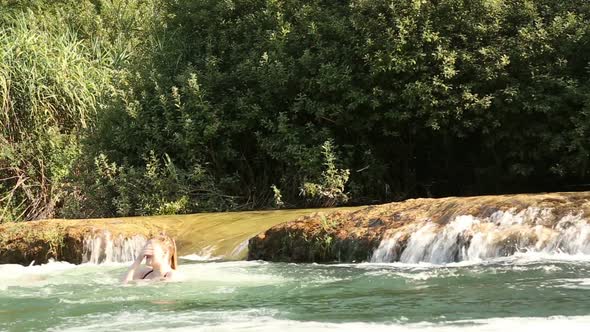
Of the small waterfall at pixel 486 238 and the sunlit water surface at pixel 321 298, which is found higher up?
the small waterfall at pixel 486 238

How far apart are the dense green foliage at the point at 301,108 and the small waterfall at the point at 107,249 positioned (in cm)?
421

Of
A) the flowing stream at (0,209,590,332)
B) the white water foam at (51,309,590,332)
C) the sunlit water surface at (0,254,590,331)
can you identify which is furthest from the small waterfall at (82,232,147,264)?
the white water foam at (51,309,590,332)

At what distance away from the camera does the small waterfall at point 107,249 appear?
11.1m

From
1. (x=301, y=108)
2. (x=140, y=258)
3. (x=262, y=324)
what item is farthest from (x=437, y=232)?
(x=301, y=108)

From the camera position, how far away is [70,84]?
59.8 ft

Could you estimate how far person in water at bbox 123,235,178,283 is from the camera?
8.48 m

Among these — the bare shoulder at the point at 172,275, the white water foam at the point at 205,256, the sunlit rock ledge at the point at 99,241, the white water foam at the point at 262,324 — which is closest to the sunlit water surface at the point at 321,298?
the white water foam at the point at 262,324

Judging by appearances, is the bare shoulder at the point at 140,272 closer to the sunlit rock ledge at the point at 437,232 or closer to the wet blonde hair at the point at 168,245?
the wet blonde hair at the point at 168,245

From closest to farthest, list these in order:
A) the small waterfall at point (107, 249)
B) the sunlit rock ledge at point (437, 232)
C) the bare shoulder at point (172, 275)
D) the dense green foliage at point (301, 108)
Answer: the bare shoulder at point (172, 275) < the sunlit rock ledge at point (437, 232) < the small waterfall at point (107, 249) < the dense green foliage at point (301, 108)

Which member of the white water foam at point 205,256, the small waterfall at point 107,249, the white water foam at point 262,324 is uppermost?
the small waterfall at point 107,249

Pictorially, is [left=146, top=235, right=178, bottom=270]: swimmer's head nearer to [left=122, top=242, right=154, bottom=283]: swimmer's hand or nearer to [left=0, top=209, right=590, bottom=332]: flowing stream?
[left=122, top=242, right=154, bottom=283]: swimmer's hand

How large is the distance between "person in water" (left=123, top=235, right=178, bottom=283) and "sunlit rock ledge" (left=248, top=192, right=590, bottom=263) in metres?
1.88

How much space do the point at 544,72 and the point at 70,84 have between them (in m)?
10.5

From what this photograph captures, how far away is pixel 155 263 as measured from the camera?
8492 mm
